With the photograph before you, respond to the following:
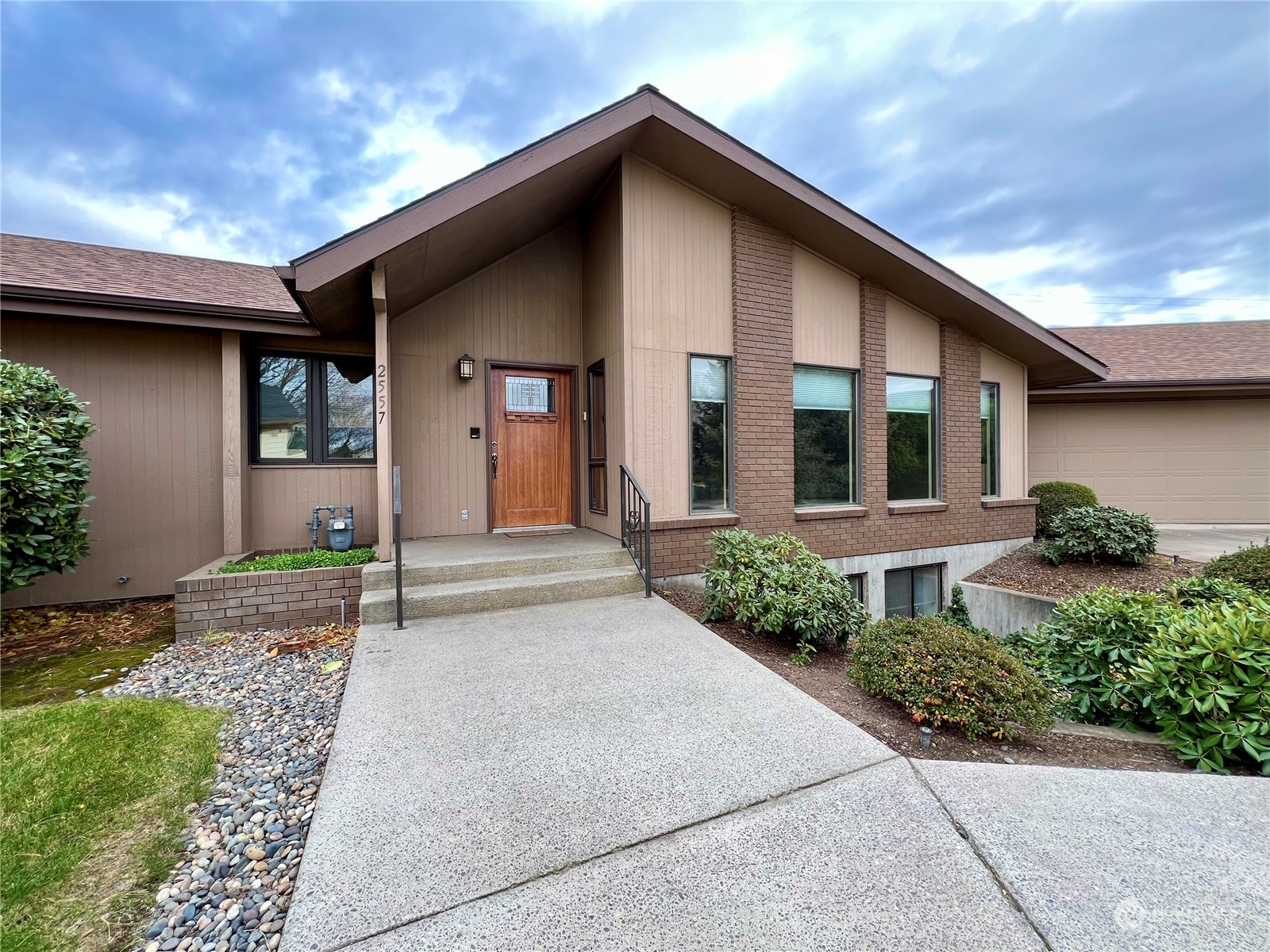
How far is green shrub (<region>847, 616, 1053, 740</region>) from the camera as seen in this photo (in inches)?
100

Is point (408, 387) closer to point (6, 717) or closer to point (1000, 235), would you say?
point (6, 717)

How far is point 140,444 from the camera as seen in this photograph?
17.3ft

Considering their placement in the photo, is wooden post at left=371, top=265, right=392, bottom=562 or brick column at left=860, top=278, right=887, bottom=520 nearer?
wooden post at left=371, top=265, right=392, bottom=562

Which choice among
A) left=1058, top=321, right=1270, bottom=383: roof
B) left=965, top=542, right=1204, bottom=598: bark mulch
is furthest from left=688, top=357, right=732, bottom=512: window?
left=1058, top=321, right=1270, bottom=383: roof

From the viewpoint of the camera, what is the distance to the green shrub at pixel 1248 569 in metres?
4.24

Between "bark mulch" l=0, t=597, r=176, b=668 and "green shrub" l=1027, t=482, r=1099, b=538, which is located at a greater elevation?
Answer: "green shrub" l=1027, t=482, r=1099, b=538

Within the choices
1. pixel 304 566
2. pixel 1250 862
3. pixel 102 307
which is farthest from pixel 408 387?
pixel 1250 862

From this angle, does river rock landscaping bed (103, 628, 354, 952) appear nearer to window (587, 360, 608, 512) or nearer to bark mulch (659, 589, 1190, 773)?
bark mulch (659, 589, 1190, 773)

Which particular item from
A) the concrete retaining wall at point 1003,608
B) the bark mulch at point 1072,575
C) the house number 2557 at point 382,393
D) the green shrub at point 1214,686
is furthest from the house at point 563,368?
the green shrub at point 1214,686

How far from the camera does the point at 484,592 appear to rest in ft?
Result: 13.6

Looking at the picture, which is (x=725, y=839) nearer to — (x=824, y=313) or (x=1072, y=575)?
(x=824, y=313)

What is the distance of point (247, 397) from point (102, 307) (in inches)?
52.1

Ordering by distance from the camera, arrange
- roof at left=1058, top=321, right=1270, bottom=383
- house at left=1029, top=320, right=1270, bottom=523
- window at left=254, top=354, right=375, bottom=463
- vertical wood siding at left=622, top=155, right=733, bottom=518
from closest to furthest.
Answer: vertical wood siding at left=622, top=155, right=733, bottom=518
window at left=254, top=354, right=375, bottom=463
roof at left=1058, top=321, right=1270, bottom=383
house at left=1029, top=320, right=1270, bottom=523

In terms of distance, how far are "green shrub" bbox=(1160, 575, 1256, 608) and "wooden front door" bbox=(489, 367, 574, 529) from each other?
18.6 ft
